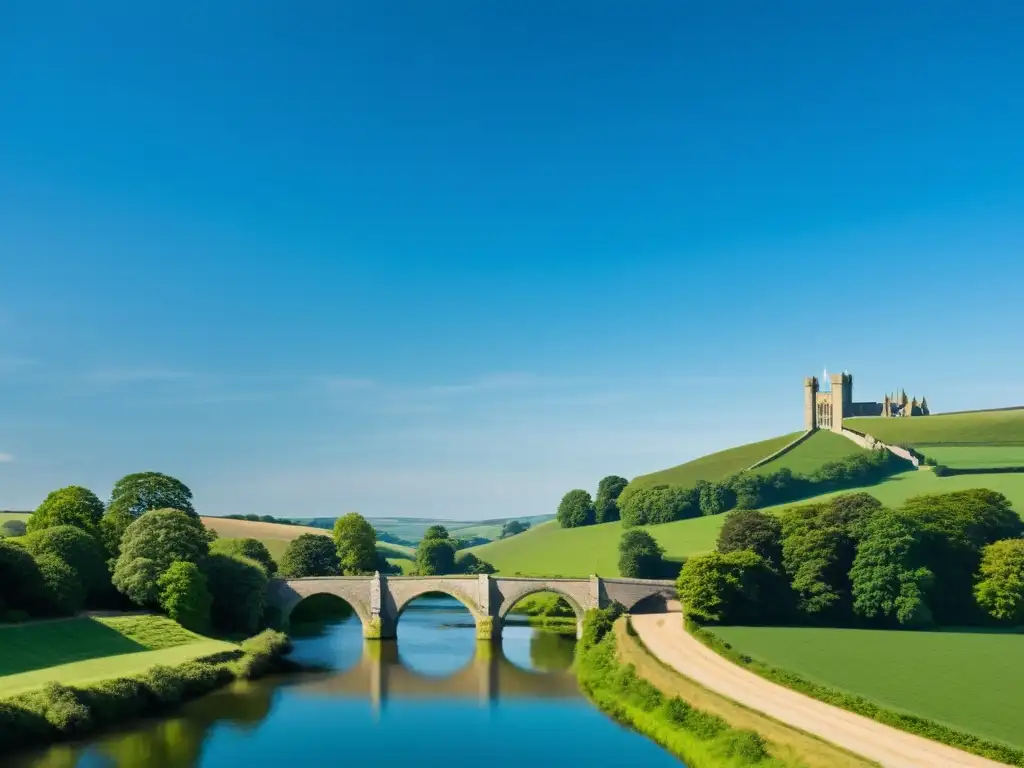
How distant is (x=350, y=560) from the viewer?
97.2m

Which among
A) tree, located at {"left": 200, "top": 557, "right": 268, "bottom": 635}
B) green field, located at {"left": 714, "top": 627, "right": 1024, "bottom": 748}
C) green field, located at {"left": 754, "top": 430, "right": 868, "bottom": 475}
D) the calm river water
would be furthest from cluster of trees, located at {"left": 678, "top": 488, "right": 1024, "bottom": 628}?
green field, located at {"left": 754, "top": 430, "right": 868, "bottom": 475}

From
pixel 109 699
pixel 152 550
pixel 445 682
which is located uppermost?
pixel 152 550

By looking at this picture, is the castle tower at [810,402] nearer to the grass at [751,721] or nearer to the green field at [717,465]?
the green field at [717,465]

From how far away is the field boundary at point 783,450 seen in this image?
132 metres

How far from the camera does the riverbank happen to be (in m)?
38.6

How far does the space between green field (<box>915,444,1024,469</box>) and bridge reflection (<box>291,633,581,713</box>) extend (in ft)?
252

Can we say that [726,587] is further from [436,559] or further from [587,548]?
[436,559]

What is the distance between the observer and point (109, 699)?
43.6 meters

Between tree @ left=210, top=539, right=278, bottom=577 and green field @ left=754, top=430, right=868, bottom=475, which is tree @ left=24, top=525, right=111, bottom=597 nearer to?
tree @ left=210, top=539, right=278, bottom=577

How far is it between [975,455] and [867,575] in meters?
71.6

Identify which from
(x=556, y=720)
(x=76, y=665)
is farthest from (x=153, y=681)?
(x=556, y=720)

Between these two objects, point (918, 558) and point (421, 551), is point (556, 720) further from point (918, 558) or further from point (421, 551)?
point (421, 551)

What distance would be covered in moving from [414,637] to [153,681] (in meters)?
36.1

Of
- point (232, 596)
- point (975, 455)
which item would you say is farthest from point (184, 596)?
point (975, 455)
